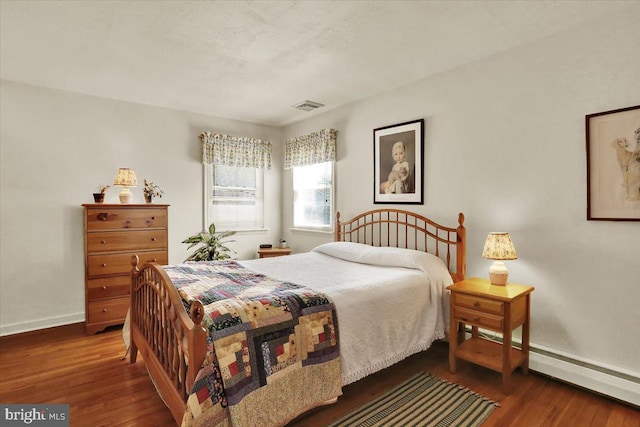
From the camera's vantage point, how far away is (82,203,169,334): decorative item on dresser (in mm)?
3609

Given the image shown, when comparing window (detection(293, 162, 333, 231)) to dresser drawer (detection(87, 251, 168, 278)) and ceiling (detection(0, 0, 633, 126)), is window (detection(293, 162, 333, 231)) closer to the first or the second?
ceiling (detection(0, 0, 633, 126))

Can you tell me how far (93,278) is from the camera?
3623 mm

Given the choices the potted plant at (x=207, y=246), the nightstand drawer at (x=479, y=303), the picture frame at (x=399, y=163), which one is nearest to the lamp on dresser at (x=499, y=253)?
the nightstand drawer at (x=479, y=303)

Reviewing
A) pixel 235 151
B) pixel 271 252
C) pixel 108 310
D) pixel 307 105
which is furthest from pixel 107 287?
pixel 307 105

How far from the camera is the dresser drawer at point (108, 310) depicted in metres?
3.61

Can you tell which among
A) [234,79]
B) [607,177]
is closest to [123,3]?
[234,79]

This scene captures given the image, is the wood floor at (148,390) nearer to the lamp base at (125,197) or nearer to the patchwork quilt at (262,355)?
the patchwork quilt at (262,355)

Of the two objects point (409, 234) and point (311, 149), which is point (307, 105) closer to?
point (311, 149)

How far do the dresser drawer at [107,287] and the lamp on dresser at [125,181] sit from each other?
83 cm

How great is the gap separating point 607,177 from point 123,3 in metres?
3.37

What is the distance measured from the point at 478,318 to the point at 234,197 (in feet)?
11.9

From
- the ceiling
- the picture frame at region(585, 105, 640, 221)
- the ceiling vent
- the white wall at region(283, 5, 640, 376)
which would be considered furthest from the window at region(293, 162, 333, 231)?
the picture frame at region(585, 105, 640, 221)

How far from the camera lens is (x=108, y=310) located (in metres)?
3.69
